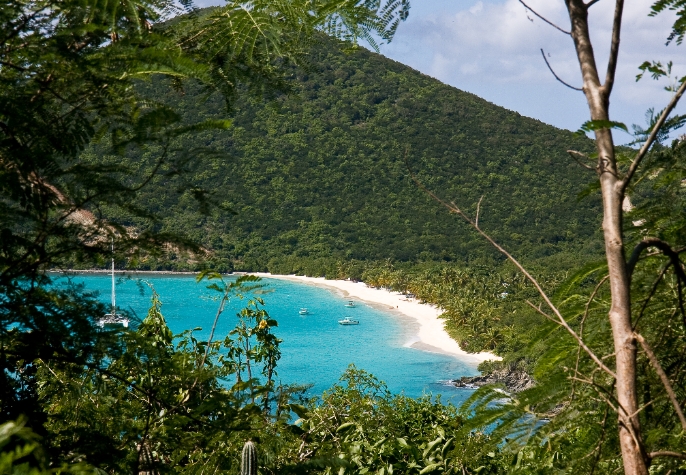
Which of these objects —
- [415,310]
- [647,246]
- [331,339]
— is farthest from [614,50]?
[415,310]

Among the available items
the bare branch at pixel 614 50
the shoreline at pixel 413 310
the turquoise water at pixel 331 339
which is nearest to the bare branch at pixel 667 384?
the bare branch at pixel 614 50

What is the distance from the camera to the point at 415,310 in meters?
40.8

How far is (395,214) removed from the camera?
56375 mm

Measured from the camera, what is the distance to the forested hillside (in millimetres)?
51844

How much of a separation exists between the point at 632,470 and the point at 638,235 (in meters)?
0.81

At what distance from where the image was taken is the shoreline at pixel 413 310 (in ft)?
99.9

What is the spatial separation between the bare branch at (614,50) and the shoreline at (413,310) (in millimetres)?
17794

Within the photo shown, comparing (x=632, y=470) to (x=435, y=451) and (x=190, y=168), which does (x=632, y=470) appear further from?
(x=435, y=451)

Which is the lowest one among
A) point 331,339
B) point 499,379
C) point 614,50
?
point 331,339

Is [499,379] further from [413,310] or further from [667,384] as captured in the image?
[667,384]

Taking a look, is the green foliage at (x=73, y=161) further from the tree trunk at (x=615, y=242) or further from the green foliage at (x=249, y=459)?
the green foliage at (x=249, y=459)

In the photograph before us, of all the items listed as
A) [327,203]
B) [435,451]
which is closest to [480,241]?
[327,203]

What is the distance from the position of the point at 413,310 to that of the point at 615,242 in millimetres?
40267

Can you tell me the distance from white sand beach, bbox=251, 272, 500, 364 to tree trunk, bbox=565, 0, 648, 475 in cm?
2049
